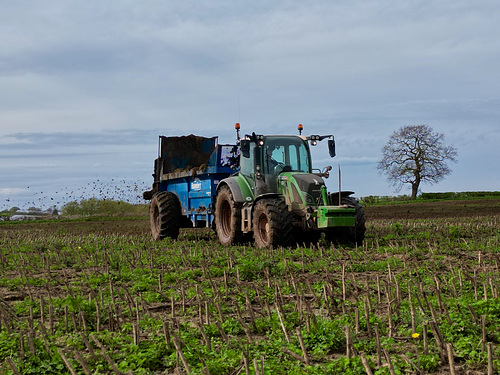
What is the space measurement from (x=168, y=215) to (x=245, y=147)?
417cm

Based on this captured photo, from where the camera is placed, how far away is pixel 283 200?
39.5 feet

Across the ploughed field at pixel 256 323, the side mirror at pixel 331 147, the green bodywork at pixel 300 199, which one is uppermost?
the side mirror at pixel 331 147

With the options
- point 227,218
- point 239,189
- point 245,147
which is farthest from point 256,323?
point 227,218

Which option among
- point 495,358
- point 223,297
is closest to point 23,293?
point 223,297

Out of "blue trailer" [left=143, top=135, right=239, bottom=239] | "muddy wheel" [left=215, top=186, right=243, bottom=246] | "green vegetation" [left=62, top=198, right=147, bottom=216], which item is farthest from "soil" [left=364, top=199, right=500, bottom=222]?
"green vegetation" [left=62, top=198, right=147, bottom=216]

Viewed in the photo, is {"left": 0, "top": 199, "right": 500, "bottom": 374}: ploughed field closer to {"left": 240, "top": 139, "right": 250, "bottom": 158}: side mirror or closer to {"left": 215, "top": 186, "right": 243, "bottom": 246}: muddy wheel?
{"left": 215, "top": 186, "right": 243, "bottom": 246}: muddy wheel

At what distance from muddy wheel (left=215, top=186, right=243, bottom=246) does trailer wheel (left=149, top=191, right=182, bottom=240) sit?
2139mm

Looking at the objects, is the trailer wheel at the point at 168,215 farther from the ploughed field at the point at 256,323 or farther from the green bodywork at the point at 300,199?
the ploughed field at the point at 256,323

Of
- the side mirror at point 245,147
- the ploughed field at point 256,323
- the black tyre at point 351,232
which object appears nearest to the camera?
the ploughed field at point 256,323

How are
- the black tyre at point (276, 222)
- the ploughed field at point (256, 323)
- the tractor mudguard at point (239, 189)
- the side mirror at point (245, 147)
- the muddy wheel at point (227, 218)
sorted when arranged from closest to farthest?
the ploughed field at point (256, 323), the black tyre at point (276, 222), the side mirror at point (245, 147), the tractor mudguard at point (239, 189), the muddy wheel at point (227, 218)

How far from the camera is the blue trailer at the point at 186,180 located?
14039mm

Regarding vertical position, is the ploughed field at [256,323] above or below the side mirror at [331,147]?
below

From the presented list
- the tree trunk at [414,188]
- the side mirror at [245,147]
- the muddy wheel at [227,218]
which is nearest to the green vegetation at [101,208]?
the muddy wheel at [227,218]

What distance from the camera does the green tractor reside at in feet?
36.8
